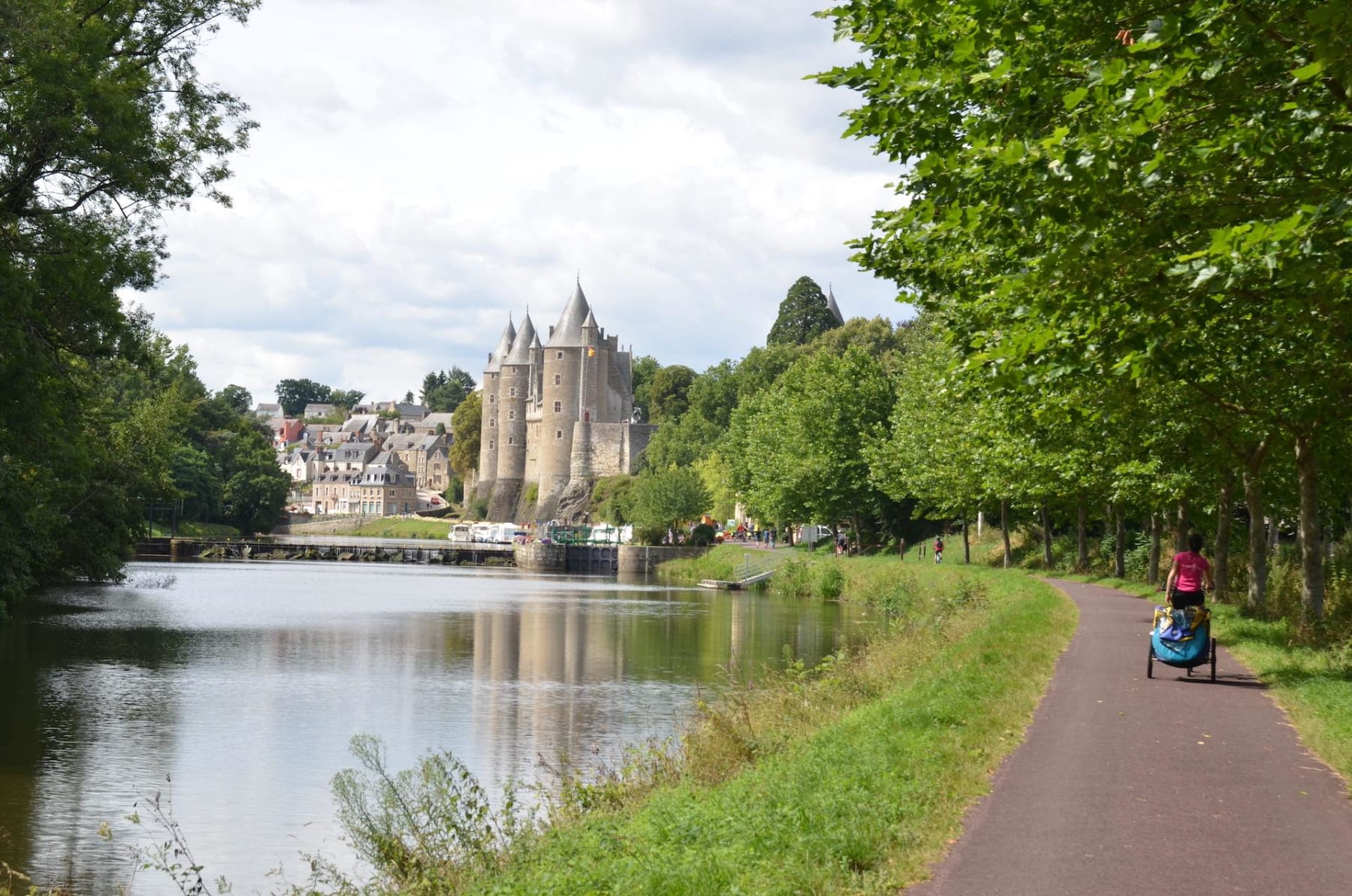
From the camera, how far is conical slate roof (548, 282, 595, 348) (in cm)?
11275

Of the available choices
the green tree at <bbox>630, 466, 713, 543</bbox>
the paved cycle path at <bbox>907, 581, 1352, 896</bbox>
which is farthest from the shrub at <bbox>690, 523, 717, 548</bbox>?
the paved cycle path at <bbox>907, 581, 1352, 896</bbox>

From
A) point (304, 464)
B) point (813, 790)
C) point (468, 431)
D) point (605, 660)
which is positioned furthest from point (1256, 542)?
point (304, 464)

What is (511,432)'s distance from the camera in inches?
4710

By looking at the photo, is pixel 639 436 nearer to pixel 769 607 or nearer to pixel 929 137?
pixel 769 607

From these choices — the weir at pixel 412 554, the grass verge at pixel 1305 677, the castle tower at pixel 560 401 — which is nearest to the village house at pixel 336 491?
the castle tower at pixel 560 401

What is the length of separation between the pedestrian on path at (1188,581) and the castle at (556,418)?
93171mm

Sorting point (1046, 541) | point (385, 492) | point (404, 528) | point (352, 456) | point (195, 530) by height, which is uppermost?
point (352, 456)

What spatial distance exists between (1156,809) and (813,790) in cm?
203

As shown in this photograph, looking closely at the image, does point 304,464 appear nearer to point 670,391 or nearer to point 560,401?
point 670,391

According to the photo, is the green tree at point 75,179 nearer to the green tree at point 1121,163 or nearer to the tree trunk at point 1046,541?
the green tree at point 1121,163

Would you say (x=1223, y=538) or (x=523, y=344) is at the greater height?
(x=523, y=344)

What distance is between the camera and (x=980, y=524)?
179ft

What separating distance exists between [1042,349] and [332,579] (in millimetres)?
57971

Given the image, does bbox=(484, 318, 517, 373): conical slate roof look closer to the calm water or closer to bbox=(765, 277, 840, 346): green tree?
bbox=(765, 277, 840, 346): green tree
